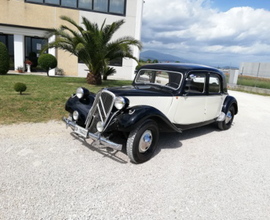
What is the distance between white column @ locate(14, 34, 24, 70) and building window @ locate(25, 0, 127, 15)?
322cm

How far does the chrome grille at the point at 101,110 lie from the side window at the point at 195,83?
168cm

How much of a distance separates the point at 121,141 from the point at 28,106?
3.61 m

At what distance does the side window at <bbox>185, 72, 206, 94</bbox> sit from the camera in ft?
14.2

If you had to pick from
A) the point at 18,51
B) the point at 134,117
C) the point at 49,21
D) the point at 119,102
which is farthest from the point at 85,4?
the point at 134,117

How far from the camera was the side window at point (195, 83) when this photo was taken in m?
4.32

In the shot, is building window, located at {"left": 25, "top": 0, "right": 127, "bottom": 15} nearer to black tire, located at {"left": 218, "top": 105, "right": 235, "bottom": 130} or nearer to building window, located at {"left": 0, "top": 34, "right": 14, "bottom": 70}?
building window, located at {"left": 0, "top": 34, "right": 14, "bottom": 70}

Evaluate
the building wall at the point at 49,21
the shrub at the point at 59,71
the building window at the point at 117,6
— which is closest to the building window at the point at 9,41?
the building wall at the point at 49,21

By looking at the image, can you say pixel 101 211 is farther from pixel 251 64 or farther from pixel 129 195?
pixel 251 64

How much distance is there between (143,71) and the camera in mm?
5086

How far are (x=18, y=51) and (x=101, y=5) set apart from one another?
745cm

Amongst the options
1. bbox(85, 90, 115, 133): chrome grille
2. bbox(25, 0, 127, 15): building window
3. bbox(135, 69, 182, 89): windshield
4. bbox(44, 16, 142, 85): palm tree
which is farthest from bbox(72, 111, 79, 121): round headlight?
bbox(25, 0, 127, 15): building window

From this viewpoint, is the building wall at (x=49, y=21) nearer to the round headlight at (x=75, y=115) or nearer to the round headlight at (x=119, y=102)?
the round headlight at (x=75, y=115)

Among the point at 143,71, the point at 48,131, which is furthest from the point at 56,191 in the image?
the point at 143,71

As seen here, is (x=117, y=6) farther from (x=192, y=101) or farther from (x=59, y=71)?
(x=192, y=101)
